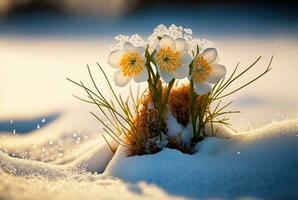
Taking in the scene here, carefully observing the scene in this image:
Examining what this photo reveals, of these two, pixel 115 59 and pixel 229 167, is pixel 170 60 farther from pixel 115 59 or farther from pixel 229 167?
pixel 229 167

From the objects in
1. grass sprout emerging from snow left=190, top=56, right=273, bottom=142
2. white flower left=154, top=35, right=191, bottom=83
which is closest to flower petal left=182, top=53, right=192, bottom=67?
white flower left=154, top=35, right=191, bottom=83

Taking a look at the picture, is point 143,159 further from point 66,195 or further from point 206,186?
point 66,195

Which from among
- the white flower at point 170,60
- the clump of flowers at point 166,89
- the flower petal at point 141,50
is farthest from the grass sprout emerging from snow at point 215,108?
the flower petal at point 141,50

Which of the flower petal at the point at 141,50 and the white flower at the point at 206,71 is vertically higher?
the flower petal at the point at 141,50

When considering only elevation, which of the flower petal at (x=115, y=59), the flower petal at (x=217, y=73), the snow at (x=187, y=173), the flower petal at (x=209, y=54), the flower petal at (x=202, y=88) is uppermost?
the flower petal at (x=209, y=54)

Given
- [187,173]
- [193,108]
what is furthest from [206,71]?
[187,173]

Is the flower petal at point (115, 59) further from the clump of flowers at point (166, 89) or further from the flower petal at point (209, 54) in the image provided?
the flower petal at point (209, 54)
